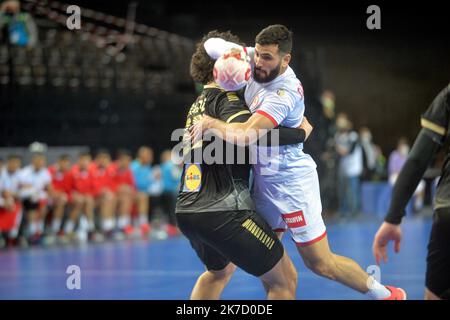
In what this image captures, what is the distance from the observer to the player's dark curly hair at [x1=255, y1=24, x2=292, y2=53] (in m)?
4.25

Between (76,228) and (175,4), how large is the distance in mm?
8669

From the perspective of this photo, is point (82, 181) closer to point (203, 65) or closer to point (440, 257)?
point (203, 65)

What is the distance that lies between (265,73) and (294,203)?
2.80 ft

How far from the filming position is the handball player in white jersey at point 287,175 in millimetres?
4262

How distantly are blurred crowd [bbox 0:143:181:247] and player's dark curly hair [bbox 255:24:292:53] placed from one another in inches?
321

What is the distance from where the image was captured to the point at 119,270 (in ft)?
28.2

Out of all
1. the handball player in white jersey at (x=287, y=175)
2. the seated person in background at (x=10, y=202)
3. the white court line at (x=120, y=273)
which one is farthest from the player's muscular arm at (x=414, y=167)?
the seated person in background at (x=10, y=202)

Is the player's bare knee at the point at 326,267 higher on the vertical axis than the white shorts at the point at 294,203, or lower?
lower

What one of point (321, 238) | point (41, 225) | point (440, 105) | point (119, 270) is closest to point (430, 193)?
point (41, 225)

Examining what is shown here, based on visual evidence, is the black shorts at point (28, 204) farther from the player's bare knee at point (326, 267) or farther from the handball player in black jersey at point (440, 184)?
the handball player in black jersey at point (440, 184)

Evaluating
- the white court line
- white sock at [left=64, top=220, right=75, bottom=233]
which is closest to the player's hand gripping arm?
the white court line

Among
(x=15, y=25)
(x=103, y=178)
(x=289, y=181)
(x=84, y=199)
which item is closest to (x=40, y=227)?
(x=84, y=199)
